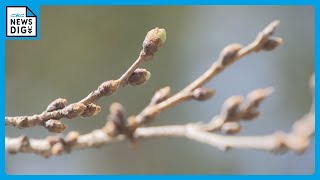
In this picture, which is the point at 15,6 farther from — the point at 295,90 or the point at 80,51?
the point at 295,90

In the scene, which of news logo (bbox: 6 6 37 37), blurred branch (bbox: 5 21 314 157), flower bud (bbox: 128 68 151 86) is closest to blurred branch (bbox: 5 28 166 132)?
flower bud (bbox: 128 68 151 86)

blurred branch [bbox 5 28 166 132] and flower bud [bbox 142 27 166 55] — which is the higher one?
flower bud [bbox 142 27 166 55]

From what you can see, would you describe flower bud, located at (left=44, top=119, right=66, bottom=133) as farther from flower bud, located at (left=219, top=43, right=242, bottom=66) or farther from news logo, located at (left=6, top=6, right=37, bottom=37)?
news logo, located at (left=6, top=6, right=37, bottom=37)

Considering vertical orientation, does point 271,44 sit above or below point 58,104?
above

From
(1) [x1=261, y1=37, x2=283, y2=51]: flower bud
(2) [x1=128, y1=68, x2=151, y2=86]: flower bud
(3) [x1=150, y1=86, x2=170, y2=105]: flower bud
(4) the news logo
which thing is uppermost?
(4) the news logo

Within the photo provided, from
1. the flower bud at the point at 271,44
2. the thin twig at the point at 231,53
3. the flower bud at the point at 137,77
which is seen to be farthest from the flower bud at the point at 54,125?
the flower bud at the point at 271,44

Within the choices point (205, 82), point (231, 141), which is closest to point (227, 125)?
point (205, 82)

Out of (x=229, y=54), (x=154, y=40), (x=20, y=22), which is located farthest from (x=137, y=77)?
(x=20, y=22)

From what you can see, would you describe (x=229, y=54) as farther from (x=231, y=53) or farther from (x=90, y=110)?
(x=90, y=110)
